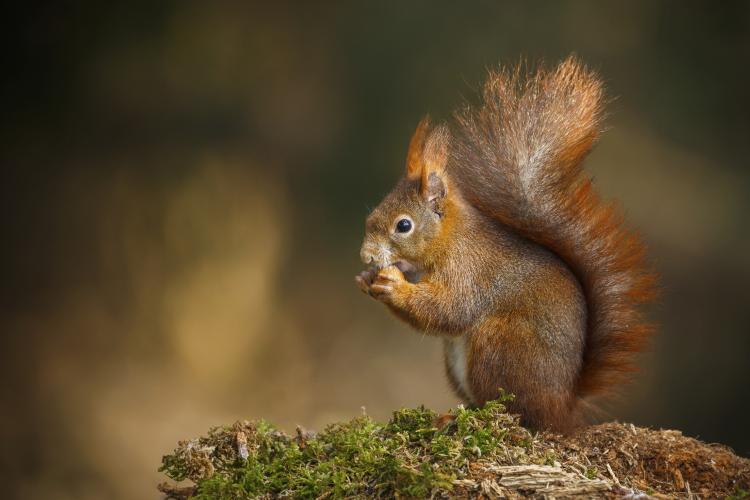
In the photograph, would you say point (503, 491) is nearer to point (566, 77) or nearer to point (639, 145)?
point (566, 77)

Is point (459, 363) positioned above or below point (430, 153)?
below

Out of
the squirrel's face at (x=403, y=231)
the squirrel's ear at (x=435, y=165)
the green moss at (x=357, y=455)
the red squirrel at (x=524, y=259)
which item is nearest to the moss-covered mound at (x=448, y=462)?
the green moss at (x=357, y=455)

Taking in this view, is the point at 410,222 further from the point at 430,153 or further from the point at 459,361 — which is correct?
the point at 459,361

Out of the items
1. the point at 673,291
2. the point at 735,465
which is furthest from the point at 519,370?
the point at 673,291

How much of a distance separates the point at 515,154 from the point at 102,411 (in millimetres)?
2121

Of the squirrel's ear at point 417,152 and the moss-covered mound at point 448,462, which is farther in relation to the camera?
the squirrel's ear at point 417,152

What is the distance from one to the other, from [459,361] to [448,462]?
1.60ft

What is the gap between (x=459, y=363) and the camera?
87.3 inches

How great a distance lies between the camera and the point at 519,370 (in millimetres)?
2098

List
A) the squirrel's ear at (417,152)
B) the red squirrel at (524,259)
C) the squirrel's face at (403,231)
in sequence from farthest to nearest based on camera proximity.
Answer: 1. the squirrel's ear at (417,152)
2. the squirrel's face at (403,231)
3. the red squirrel at (524,259)

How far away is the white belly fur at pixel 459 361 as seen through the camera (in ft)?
7.15

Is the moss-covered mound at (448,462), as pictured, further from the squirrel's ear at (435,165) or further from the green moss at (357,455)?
the squirrel's ear at (435,165)

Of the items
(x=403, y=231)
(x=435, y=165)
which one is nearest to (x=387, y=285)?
(x=403, y=231)

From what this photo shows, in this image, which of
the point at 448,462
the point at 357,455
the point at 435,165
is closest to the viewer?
the point at 448,462
